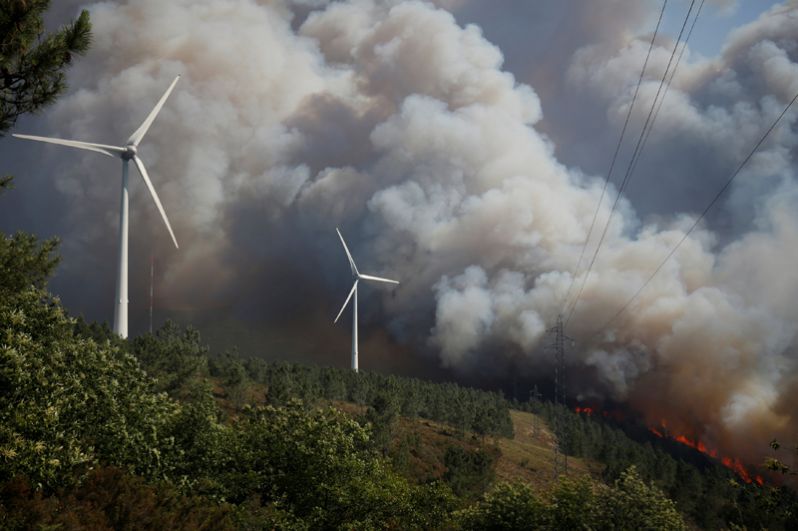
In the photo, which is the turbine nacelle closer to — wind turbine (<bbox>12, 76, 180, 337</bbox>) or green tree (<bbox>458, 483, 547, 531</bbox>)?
wind turbine (<bbox>12, 76, 180, 337</bbox>)

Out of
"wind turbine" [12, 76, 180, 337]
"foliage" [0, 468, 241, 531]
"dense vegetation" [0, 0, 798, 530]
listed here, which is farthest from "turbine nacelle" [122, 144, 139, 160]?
"foliage" [0, 468, 241, 531]

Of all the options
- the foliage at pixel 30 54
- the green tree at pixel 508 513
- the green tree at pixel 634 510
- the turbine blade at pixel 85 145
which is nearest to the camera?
the foliage at pixel 30 54

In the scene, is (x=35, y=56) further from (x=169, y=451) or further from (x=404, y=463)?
(x=404, y=463)

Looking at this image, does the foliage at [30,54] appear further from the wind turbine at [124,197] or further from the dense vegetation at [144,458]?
the wind turbine at [124,197]

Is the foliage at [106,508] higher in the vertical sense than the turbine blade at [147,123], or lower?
lower

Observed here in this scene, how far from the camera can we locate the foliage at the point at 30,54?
2453 centimetres

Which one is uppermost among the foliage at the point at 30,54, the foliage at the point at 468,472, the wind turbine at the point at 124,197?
the wind turbine at the point at 124,197

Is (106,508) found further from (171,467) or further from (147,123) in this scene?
(147,123)

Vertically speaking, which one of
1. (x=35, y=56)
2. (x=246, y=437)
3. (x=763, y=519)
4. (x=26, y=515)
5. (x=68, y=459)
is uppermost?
(x=763, y=519)

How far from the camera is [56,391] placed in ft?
108

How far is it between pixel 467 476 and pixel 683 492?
239 feet

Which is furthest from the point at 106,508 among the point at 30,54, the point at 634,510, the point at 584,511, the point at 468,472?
the point at 468,472

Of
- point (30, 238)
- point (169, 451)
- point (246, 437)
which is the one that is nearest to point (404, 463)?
point (246, 437)

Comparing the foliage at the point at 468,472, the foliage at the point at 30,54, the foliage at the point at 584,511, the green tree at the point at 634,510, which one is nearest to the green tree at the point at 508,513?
the foliage at the point at 584,511
